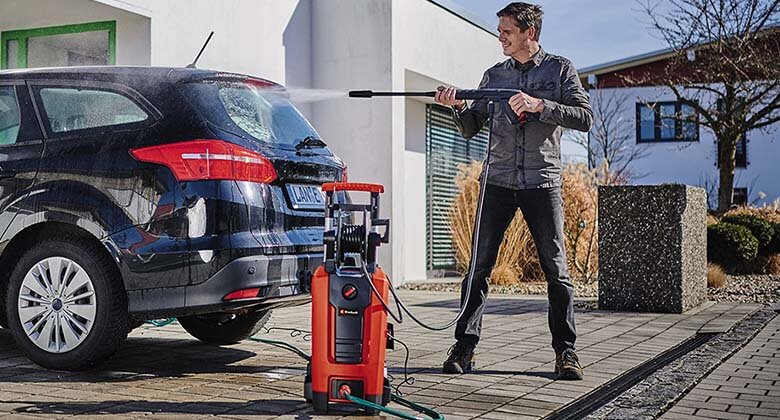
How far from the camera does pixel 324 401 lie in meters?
4.14

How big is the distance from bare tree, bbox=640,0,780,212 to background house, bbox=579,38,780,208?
11.7 metres

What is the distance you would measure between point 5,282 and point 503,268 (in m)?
8.07

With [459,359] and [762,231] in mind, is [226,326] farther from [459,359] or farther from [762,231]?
[762,231]

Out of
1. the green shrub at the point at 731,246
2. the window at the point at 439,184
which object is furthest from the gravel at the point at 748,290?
the window at the point at 439,184

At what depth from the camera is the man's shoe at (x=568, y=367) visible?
5262mm

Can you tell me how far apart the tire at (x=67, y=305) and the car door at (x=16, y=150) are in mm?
254

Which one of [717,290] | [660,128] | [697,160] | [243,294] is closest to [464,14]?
[717,290]

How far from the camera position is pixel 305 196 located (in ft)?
17.1

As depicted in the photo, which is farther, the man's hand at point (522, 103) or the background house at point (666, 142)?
the background house at point (666, 142)

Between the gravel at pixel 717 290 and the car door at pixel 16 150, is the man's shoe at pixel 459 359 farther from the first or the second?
the gravel at pixel 717 290

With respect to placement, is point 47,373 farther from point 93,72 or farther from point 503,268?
point 503,268

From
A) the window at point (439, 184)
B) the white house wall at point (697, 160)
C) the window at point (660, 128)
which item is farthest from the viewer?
the white house wall at point (697, 160)

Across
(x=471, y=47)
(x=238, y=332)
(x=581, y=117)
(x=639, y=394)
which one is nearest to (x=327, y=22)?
(x=471, y=47)

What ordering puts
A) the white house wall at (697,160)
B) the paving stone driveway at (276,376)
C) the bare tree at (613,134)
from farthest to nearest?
the white house wall at (697,160) < the bare tree at (613,134) < the paving stone driveway at (276,376)
